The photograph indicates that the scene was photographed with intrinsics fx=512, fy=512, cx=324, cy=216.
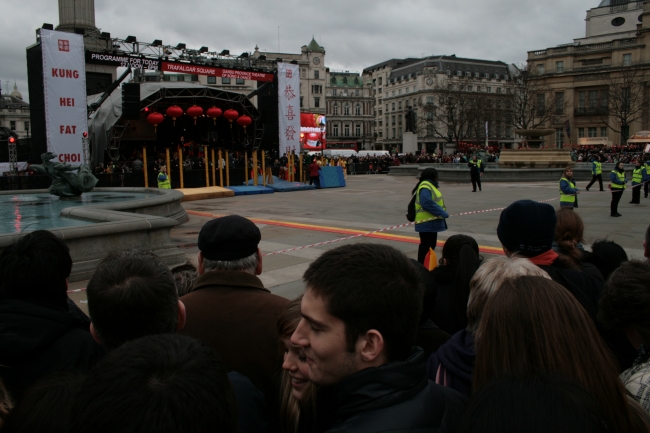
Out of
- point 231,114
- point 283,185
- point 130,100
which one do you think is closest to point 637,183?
point 283,185

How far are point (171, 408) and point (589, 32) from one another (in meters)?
110

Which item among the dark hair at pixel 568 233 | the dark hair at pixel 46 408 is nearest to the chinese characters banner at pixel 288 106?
the dark hair at pixel 568 233

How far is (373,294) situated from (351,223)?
12.3 m

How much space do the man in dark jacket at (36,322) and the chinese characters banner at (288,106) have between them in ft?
92.9

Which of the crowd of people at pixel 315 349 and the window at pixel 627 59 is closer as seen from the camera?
the crowd of people at pixel 315 349

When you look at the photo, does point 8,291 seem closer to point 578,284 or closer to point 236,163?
point 578,284

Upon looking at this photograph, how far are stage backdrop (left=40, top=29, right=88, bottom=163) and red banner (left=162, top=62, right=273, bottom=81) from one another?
14.6 ft

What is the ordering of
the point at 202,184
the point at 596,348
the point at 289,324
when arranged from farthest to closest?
the point at 202,184
the point at 289,324
the point at 596,348

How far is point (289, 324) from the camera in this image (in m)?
2.16

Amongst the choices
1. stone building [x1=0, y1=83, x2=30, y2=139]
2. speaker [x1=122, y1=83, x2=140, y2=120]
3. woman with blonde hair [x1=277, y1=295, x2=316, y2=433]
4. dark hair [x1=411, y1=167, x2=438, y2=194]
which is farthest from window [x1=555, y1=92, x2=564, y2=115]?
stone building [x1=0, y1=83, x2=30, y2=139]

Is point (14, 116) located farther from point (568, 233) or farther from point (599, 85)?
point (568, 233)

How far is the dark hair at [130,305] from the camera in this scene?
2121mm

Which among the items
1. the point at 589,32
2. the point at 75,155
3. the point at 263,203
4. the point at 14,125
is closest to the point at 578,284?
the point at 263,203

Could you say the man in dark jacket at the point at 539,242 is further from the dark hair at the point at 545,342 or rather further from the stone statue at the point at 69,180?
the stone statue at the point at 69,180
